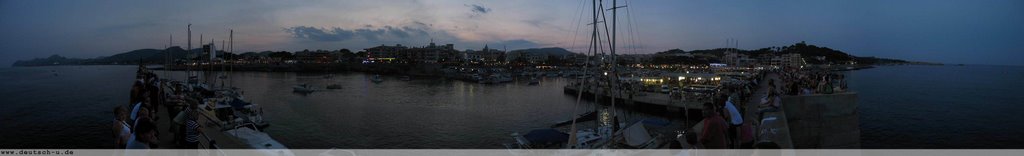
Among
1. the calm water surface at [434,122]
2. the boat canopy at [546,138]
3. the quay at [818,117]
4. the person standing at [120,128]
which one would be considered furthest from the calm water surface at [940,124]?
the person standing at [120,128]

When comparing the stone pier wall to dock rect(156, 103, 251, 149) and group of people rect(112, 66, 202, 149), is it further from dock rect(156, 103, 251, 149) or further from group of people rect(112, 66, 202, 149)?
dock rect(156, 103, 251, 149)

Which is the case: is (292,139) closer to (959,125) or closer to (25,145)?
(25,145)

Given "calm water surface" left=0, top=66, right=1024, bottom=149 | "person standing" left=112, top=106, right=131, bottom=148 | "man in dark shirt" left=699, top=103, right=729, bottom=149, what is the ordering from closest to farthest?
"man in dark shirt" left=699, top=103, right=729, bottom=149
"person standing" left=112, top=106, right=131, bottom=148
"calm water surface" left=0, top=66, right=1024, bottom=149

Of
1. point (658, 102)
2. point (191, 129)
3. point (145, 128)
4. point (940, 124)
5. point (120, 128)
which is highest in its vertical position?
point (145, 128)

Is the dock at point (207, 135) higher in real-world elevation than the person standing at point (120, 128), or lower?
lower

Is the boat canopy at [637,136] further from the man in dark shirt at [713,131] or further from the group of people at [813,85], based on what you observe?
the man in dark shirt at [713,131]

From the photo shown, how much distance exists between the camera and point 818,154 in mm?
6082

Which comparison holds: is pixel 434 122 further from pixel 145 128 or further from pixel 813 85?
pixel 145 128

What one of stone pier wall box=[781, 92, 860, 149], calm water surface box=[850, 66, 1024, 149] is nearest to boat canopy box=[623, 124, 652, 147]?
stone pier wall box=[781, 92, 860, 149]

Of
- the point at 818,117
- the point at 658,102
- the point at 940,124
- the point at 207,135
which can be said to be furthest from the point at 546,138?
the point at 940,124

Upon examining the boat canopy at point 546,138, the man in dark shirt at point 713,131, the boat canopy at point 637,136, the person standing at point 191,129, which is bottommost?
the boat canopy at point 546,138

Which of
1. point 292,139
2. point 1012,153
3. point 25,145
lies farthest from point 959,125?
point 25,145

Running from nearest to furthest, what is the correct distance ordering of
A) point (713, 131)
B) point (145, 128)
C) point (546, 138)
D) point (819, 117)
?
point (145, 128) → point (713, 131) → point (819, 117) → point (546, 138)

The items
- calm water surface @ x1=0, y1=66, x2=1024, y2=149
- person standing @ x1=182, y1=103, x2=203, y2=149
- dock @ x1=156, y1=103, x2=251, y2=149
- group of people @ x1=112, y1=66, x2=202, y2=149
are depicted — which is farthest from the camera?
calm water surface @ x1=0, y1=66, x2=1024, y2=149
